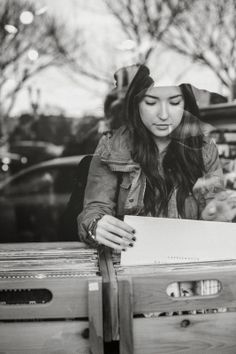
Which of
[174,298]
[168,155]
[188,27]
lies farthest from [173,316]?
[188,27]

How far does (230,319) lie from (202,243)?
37 cm

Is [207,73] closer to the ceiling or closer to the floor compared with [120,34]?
closer to the floor

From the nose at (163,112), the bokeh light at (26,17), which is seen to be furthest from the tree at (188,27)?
the nose at (163,112)

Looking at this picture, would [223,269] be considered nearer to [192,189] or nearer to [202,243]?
[202,243]

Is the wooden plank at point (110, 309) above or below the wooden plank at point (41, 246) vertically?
below

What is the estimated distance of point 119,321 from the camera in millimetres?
1648

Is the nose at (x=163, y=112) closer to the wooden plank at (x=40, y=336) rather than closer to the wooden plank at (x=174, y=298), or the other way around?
the wooden plank at (x=174, y=298)

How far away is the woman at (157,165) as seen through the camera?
218 cm

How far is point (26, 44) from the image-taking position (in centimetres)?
296

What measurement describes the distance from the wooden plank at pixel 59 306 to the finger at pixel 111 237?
354 mm

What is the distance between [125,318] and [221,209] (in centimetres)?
80

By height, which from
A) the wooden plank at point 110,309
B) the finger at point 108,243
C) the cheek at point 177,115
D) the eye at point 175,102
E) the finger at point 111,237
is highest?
the eye at point 175,102

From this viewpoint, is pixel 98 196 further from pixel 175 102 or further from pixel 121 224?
pixel 175 102

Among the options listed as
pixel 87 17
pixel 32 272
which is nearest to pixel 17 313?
pixel 32 272
